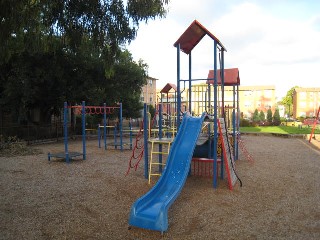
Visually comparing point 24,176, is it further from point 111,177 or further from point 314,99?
point 314,99

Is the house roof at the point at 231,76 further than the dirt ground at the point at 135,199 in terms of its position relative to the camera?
Yes

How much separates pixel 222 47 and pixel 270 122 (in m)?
30.1

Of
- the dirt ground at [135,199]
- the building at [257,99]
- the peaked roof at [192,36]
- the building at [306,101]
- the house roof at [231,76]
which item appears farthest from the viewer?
the building at [306,101]

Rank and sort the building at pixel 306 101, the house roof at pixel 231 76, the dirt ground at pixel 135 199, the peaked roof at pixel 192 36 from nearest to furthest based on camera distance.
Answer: the dirt ground at pixel 135 199, the peaked roof at pixel 192 36, the house roof at pixel 231 76, the building at pixel 306 101

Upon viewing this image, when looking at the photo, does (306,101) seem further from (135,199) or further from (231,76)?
(135,199)

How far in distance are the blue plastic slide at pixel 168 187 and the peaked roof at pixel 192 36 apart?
2.02 meters

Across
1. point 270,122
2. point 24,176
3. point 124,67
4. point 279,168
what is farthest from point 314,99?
point 24,176

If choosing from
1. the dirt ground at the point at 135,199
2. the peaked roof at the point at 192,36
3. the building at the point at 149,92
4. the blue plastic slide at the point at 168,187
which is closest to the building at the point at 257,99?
the building at the point at 149,92

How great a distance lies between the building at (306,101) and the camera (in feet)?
219

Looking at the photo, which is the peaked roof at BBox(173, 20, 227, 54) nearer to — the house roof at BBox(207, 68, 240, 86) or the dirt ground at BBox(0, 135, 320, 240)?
the house roof at BBox(207, 68, 240, 86)

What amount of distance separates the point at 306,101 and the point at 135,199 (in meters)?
70.4

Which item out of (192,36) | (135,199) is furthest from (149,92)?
(135,199)

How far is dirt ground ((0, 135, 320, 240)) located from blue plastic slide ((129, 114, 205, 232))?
17cm

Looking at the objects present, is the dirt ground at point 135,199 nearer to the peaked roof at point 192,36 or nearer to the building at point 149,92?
the peaked roof at point 192,36
